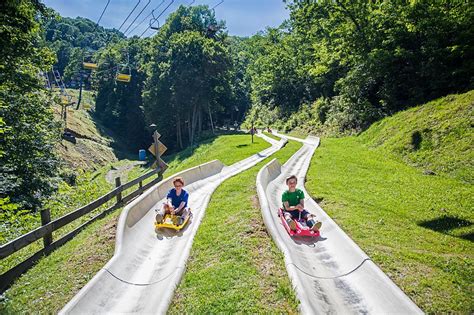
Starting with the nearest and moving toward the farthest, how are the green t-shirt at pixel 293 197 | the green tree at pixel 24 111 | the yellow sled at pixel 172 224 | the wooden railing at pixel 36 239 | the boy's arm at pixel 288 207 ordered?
the wooden railing at pixel 36 239, the boy's arm at pixel 288 207, the yellow sled at pixel 172 224, the green t-shirt at pixel 293 197, the green tree at pixel 24 111

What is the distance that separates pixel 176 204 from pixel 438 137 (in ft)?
49.2

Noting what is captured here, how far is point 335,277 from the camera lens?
6.69 m

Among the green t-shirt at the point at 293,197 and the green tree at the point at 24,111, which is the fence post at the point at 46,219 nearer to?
the green tree at the point at 24,111

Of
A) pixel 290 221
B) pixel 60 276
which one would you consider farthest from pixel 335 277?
pixel 60 276

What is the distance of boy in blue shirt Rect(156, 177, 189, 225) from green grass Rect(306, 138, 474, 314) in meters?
4.85

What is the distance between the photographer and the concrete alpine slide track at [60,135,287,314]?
5762 mm

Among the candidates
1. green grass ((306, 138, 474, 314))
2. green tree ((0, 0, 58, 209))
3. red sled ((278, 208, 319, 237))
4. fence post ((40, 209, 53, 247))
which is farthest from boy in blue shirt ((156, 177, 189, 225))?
green tree ((0, 0, 58, 209))

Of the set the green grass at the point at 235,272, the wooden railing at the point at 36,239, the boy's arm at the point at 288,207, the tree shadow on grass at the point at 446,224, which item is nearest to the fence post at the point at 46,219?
the wooden railing at the point at 36,239

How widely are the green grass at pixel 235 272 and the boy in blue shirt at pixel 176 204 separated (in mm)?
832

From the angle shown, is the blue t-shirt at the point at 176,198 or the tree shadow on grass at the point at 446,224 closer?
the tree shadow on grass at the point at 446,224

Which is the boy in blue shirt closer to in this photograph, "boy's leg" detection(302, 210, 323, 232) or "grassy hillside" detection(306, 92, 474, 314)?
"boy's leg" detection(302, 210, 323, 232)

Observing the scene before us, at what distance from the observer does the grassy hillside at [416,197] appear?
6.21 meters

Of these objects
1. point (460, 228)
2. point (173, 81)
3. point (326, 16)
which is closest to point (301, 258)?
point (460, 228)

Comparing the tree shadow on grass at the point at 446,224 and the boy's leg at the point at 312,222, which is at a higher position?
the boy's leg at the point at 312,222
